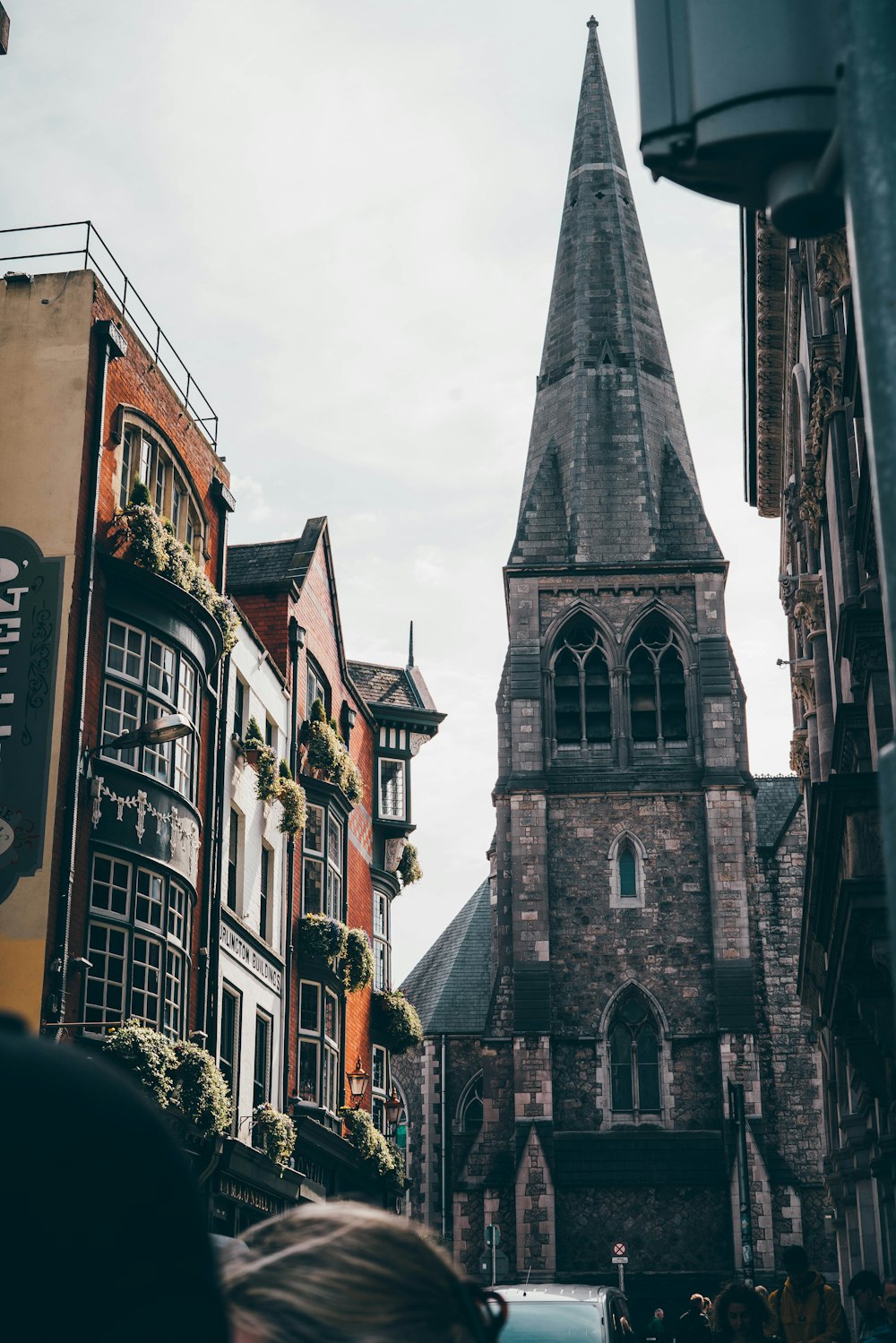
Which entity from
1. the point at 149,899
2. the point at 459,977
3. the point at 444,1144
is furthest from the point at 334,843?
the point at 459,977

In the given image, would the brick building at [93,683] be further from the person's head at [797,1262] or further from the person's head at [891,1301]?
the person's head at [891,1301]

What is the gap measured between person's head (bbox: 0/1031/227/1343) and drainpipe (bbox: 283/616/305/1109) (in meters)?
29.0

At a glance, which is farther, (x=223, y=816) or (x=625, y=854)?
(x=625, y=854)

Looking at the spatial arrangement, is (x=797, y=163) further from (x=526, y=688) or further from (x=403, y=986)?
(x=403, y=986)

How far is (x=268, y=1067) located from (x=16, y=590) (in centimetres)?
1122

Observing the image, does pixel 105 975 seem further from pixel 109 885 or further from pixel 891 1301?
pixel 891 1301

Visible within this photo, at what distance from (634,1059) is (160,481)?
26.0 metres

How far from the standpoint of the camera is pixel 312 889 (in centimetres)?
3212

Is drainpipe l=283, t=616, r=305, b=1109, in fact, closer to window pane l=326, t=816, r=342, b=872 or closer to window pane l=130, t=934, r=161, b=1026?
window pane l=326, t=816, r=342, b=872

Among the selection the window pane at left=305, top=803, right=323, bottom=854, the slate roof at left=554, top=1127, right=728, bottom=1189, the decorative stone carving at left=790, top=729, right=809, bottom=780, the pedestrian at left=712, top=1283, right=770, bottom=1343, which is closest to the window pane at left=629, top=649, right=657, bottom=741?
the slate roof at left=554, top=1127, right=728, bottom=1189

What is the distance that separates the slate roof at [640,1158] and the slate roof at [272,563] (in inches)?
732

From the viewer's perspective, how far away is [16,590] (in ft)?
68.6

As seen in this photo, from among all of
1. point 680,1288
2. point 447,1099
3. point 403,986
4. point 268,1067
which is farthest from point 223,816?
point 403,986

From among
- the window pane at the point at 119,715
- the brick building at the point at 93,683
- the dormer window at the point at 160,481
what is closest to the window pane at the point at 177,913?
the brick building at the point at 93,683
